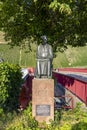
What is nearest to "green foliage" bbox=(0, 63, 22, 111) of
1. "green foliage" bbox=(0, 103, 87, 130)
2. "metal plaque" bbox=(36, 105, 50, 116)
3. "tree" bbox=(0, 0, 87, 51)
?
"green foliage" bbox=(0, 103, 87, 130)

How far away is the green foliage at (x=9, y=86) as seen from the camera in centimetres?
1153

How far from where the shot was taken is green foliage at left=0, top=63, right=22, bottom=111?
11.5 meters

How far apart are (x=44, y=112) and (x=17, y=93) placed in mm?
2649

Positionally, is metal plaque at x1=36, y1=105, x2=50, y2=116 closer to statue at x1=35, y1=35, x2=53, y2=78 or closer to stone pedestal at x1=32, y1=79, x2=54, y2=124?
stone pedestal at x1=32, y1=79, x2=54, y2=124

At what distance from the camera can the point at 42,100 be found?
11.6m

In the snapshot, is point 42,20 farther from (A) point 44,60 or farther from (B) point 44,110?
(B) point 44,110

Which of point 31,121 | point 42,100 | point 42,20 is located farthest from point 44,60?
point 42,20

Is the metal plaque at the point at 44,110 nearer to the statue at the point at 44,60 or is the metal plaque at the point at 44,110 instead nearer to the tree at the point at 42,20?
the statue at the point at 44,60

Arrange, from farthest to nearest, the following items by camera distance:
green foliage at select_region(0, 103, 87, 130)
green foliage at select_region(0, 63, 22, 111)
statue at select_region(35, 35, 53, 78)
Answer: statue at select_region(35, 35, 53, 78)
green foliage at select_region(0, 63, 22, 111)
green foliage at select_region(0, 103, 87, 130)

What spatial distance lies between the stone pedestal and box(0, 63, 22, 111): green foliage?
3.07ft

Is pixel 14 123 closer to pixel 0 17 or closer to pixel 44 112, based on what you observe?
pixel 44 112

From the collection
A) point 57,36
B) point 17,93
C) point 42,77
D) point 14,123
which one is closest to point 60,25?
point 57,36

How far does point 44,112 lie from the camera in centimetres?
1165

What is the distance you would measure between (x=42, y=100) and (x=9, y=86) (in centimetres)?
140
